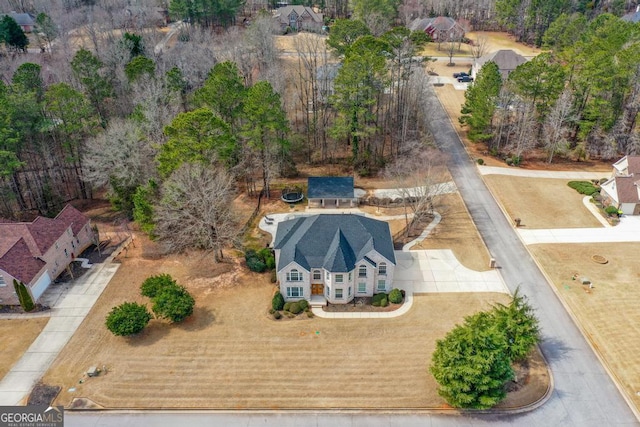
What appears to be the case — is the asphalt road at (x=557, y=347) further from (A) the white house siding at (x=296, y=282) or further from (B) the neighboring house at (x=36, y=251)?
(B) the neighboring house at (x=36, y=251)

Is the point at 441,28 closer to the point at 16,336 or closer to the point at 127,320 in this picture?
the point at 127,320

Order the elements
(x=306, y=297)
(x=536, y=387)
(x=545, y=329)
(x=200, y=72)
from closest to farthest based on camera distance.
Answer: (x=536, y=387) < (x=545, y=329) < (x=306, y=297) < (x=200, y=72)

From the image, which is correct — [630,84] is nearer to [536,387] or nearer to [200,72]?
[536,387]

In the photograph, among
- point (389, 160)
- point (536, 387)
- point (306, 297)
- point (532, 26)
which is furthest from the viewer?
point (532, 26)

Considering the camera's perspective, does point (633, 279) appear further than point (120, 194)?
No

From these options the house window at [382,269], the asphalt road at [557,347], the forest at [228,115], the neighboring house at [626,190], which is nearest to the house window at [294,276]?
the house window at [382,269]

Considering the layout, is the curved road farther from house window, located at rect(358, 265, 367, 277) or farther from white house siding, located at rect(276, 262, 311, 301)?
house window, located at rect(358, 265, 367, 277)

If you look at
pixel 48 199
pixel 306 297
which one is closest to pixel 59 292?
pixel 48 199

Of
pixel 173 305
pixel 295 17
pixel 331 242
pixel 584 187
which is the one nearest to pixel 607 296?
pixel 584 187
